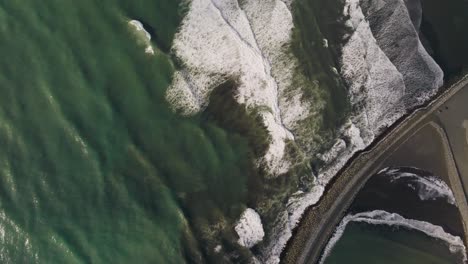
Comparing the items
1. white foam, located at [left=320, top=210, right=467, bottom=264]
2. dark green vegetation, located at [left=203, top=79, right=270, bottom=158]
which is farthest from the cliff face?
dark green vegetation, located at [left=203, top=79, right=270, bottom=158]

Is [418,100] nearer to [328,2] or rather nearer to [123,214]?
[328,2]

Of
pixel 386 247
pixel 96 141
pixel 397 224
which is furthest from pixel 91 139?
pixel 397 224

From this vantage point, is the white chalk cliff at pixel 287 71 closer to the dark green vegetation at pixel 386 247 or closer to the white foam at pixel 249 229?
the white foam at pixel 249 229

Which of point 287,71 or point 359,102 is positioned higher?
point 287,71

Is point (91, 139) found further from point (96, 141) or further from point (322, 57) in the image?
point (322, 57)

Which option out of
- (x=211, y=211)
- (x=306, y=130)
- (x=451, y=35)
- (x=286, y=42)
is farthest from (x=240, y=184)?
(x=451, y=35)

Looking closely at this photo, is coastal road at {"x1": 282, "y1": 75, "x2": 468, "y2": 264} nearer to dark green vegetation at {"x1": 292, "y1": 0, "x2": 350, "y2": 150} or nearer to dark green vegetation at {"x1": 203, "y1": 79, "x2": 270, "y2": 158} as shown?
dark green vegetation at {"x1": 292, "y1": 0, "x2": 350, "y2": 150}
